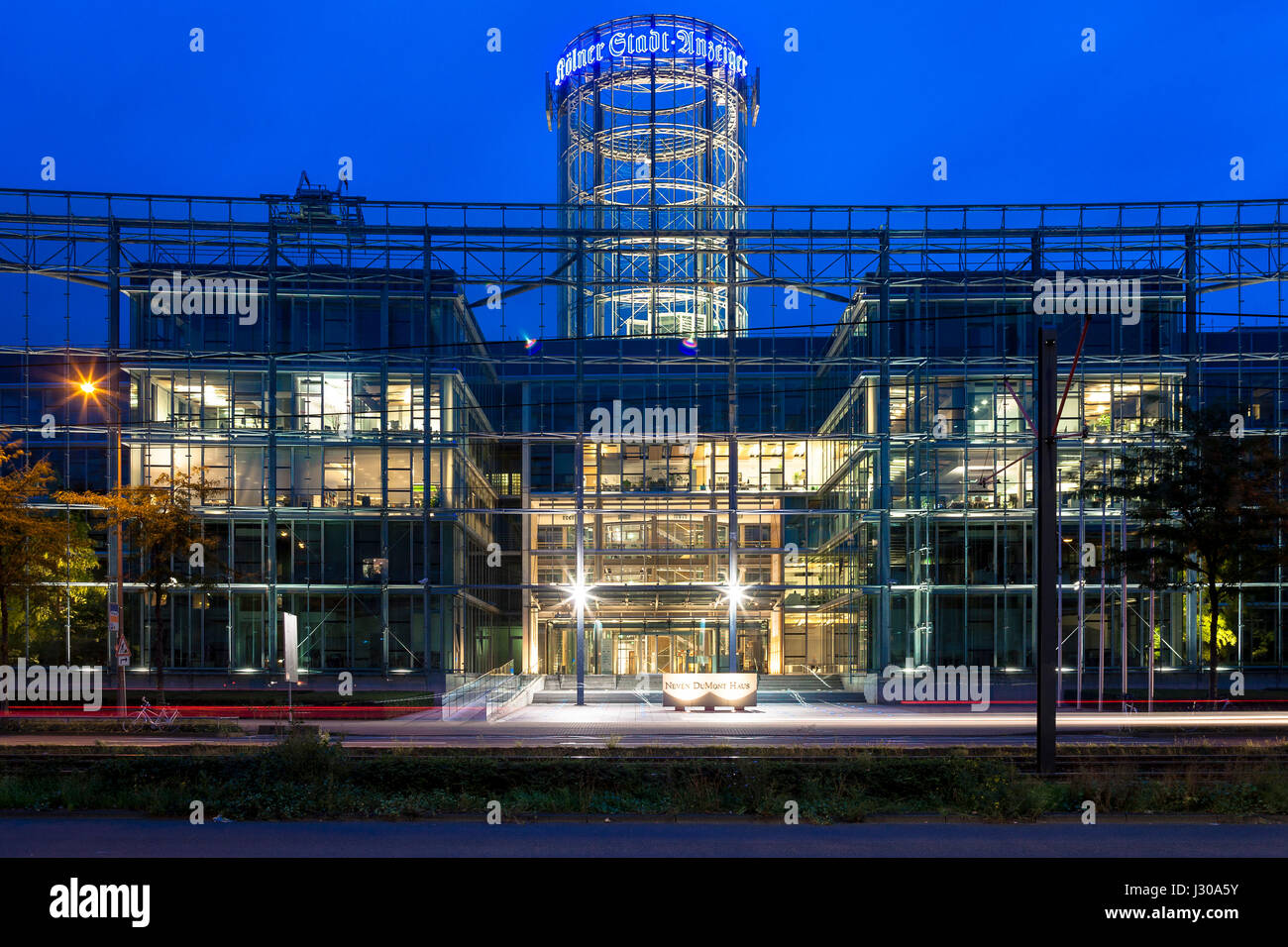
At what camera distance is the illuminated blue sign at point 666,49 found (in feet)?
193

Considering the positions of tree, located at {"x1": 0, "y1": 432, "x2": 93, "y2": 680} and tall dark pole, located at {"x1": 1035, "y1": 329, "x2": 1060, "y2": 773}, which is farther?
tree, located at {"x1": 0, "y1": 432, "x2": 93, "y2": 680}

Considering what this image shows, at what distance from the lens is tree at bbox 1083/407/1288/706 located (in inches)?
1280

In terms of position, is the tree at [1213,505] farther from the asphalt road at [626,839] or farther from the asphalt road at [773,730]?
the asphalt road at [626,839]

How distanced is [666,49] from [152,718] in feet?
146

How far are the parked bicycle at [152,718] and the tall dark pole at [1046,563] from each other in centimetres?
2051

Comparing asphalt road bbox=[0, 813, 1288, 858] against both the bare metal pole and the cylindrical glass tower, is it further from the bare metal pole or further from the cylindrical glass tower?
the cylindrical glass tower

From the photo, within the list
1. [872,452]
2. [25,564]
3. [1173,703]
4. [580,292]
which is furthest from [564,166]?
[1173,703]

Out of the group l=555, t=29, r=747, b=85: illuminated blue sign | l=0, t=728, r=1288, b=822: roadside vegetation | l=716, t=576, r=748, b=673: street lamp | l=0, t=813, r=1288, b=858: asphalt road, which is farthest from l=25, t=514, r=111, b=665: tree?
l=555, t=29, r=747, b=85: illuminated blue sign

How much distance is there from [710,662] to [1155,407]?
877 inches

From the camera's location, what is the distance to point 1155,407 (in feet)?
146

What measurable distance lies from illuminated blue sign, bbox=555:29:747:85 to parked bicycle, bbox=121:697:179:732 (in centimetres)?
4292

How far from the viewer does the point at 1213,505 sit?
33031 mm

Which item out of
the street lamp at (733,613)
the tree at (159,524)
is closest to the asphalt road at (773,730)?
the tree at (159,524)

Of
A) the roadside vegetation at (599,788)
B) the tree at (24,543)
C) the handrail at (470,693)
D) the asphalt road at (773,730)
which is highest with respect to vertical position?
the tree at (24,543)
